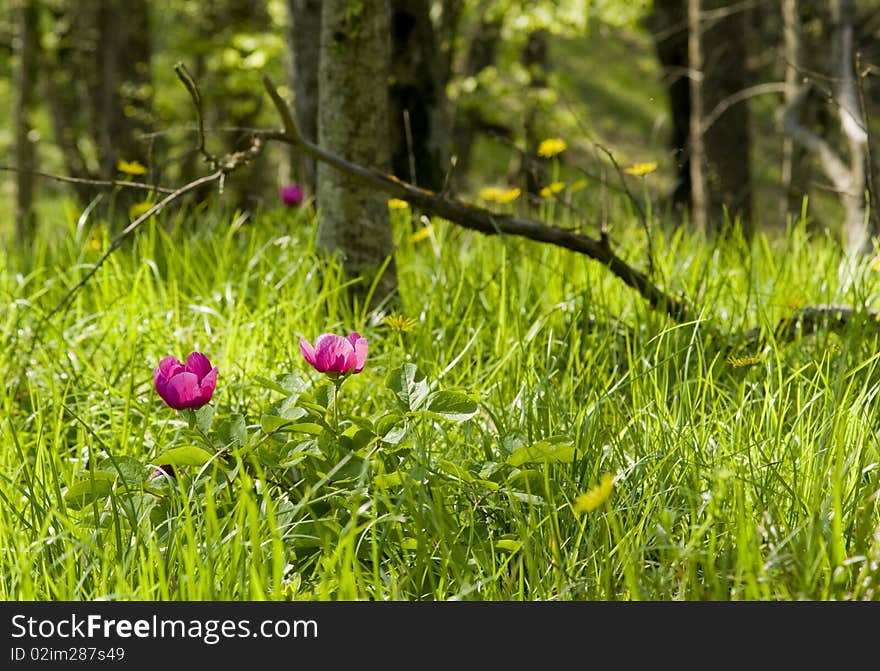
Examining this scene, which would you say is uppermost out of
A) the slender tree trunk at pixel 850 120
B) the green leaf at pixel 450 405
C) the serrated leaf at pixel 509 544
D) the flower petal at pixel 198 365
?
the slender tree trunk at pixel 850 120

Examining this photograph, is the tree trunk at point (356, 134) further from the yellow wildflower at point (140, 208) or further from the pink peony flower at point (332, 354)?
the pink peony flower at point (332, 354)

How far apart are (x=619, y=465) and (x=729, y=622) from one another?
61cm

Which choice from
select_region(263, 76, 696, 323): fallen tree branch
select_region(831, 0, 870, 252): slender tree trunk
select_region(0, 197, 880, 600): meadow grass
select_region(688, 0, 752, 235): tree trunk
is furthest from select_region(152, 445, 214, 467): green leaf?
select_region(688, 0, 752, 235): tree trunk

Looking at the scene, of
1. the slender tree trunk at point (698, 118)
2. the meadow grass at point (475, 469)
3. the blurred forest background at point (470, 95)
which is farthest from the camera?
the slender tree trunk at point (698, 118)

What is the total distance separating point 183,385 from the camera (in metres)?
1.66

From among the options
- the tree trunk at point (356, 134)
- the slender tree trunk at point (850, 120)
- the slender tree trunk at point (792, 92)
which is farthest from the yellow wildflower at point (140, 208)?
the slender tree trunk at point (850, 120)

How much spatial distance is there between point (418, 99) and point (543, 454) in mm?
3311

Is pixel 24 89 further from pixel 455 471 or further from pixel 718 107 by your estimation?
pixel 455 471

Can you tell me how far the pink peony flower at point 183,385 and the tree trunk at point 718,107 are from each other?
15.1 feet

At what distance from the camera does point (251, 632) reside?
52.6 inches

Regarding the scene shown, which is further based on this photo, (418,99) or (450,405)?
(418,99)

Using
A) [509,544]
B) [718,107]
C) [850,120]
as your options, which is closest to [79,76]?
[718,107]

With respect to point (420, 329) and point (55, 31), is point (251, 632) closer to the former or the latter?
point (420, 329)

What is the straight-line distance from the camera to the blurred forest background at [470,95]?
3496mm
